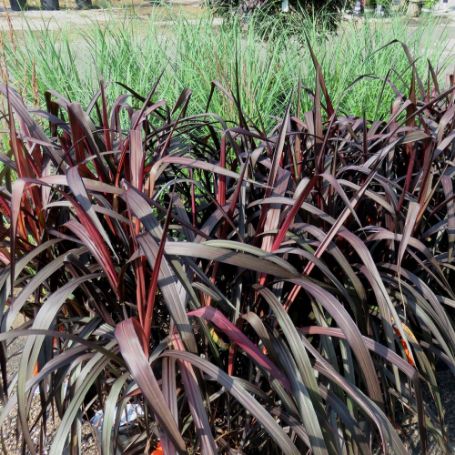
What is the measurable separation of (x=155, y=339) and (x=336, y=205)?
2.18 feet

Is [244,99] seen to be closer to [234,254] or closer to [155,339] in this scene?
[155,339]

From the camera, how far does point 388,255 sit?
5.46ft

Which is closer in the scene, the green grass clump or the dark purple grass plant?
the dark purple grass plant

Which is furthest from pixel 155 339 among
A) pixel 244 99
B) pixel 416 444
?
pixel 244 99

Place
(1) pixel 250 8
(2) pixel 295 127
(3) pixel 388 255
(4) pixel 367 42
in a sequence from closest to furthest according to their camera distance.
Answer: (3) pixel 388 255 → (2) pixel 295 127 → (4) pixel 367 42 → (1) pixel 250 8

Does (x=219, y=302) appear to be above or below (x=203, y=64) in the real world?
above

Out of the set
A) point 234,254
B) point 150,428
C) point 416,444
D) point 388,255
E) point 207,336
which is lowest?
point 416,444

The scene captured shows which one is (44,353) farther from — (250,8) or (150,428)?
(250,8)

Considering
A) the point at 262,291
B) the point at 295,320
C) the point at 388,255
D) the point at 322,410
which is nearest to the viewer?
the point at 322,410

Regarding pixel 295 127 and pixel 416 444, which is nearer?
pixel 416 444

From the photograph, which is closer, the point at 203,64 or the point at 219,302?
the point at 219,302

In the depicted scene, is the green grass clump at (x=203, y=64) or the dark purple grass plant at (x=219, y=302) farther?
the green grass clump at (x=203, y=64)

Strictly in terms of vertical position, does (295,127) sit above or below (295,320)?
above

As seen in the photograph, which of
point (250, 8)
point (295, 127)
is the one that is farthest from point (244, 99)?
point (250, 8)
